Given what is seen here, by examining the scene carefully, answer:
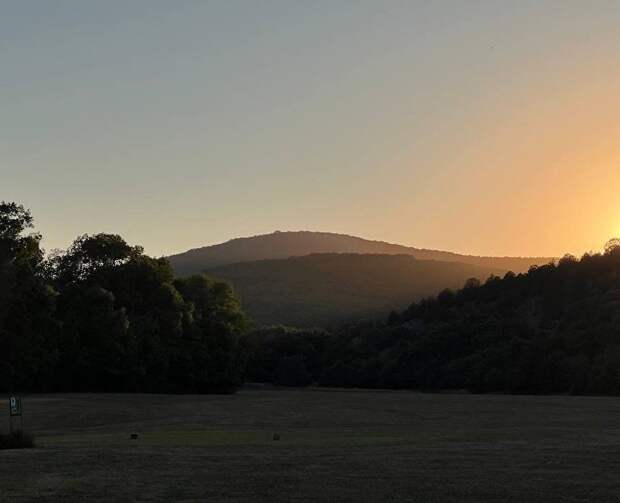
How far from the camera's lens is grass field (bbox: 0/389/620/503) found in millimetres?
13836

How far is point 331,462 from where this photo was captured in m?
17.9

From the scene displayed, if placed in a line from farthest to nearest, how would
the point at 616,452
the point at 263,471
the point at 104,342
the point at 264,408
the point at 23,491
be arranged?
the point at 104,342 → the point at 264,408 → the point at 616,452 → the point at 263,471 → the point at 23,491

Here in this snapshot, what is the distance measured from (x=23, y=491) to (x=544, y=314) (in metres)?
85.7

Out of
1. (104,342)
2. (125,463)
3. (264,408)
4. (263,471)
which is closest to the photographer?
(263,471)

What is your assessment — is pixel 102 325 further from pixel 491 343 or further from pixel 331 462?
pixel 331 462

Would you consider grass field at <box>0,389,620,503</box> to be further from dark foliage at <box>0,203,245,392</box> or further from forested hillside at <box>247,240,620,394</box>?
forested hillside at <box>247,240,620,394</box>

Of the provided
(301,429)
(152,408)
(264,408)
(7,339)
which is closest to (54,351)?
(7,339)

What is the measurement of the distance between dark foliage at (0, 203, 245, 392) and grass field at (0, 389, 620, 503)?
23103mm

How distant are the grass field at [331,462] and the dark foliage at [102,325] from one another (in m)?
23.1

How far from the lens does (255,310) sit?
196375 millimetres

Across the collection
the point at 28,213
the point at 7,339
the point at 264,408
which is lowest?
the point at 264,408

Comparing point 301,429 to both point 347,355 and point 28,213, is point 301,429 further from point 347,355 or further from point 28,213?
point 347,355

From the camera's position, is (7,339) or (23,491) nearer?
(23,491)

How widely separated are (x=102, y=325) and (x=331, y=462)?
4789 centimetres
